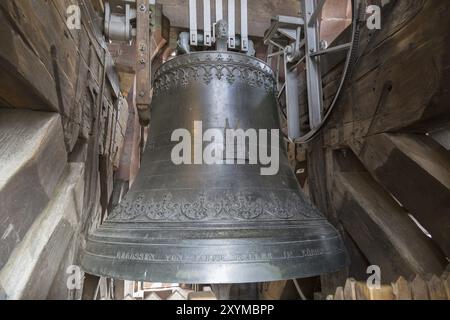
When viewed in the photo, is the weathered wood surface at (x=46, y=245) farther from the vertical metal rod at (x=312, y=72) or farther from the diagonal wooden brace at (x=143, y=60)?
the vertical metal rod at (x=312, y=72)

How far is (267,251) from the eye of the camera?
33.2 inches

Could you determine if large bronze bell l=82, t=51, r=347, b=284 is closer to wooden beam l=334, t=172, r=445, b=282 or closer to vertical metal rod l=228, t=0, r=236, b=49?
vertical metal rod l=228, t=0, r=236, b=49

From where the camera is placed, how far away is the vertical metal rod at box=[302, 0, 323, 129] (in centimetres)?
168

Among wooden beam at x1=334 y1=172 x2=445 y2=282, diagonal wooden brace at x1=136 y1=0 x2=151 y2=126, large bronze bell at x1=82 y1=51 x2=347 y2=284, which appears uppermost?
diagonal wooden brace at x1=136 y1=0 x2=151 y2=126

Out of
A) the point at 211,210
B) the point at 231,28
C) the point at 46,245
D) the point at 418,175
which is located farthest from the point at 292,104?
the point at 46,245

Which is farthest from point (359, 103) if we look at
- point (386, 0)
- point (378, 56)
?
point (386, 0)

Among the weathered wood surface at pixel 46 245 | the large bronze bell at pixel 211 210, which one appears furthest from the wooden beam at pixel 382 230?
the weathered wood surface at pixel 46 245

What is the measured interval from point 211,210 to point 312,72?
1182 mm

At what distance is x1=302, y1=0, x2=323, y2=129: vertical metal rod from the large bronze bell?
19.2 inches

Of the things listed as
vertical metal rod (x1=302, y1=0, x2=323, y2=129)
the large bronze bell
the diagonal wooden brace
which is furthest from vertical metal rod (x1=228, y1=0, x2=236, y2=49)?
vertical metal rod (x1=302, y1=0, x2=323, y2=129)

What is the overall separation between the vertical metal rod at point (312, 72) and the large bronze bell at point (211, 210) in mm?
488

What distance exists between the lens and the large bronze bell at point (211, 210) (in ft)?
2.69

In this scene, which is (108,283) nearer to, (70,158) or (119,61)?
(70,158)
